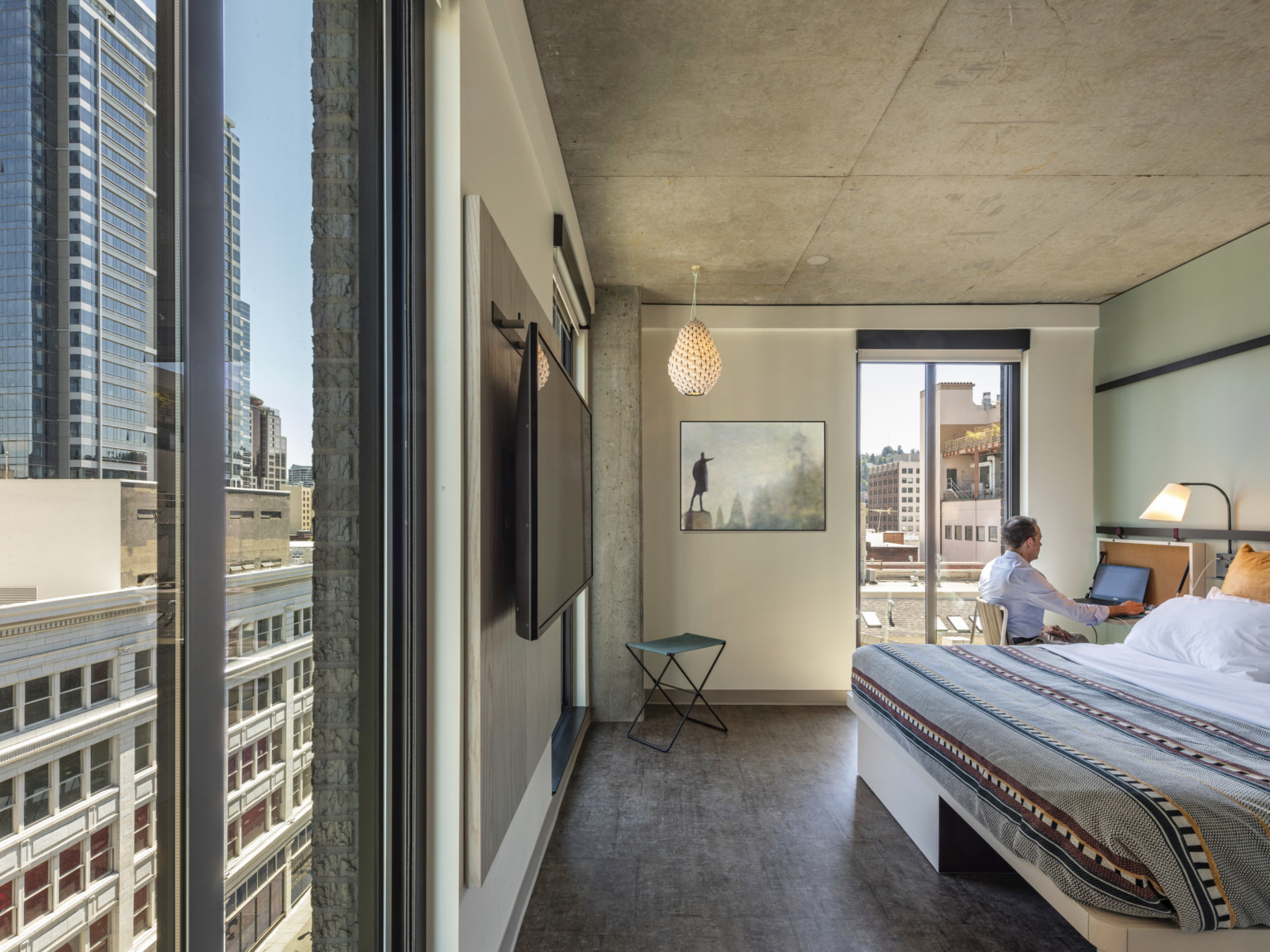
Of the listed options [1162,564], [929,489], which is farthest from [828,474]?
[1162,564]

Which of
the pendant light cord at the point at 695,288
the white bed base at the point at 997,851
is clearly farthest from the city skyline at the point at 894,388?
the white bed base at the point at 997,851

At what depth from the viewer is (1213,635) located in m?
2.83

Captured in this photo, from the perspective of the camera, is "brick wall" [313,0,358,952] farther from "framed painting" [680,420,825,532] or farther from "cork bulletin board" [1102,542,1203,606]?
"cork bulletin board" [1102,542,1203,606]

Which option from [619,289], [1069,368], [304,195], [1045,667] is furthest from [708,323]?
[304,195]

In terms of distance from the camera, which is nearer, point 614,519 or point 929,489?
point 614,519

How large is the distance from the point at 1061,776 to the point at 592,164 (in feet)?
9.22

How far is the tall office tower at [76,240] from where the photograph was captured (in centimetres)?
53

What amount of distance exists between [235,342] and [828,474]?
4513 mm

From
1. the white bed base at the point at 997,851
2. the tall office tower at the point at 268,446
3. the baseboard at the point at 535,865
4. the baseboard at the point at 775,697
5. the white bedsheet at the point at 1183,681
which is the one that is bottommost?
the baseboard at the point at 775,697

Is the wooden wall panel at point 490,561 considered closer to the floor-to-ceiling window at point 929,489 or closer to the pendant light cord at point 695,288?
the pendant light cord at point 695,288

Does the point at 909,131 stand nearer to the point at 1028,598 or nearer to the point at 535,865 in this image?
the point at 1028,598

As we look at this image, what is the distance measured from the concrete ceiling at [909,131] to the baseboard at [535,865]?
279cm

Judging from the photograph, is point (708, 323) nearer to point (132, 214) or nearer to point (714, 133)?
point (714, 133)

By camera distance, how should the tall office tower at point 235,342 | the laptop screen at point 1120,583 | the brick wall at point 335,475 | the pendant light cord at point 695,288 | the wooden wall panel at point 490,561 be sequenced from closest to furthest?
1. the tall office tower at point 235,342
2. the brick wall at point 335,475
3. the wooden wall panel at point 490,561
4. the pendant light cord at point 695,288
5. the laptop screen at point 1120,583
